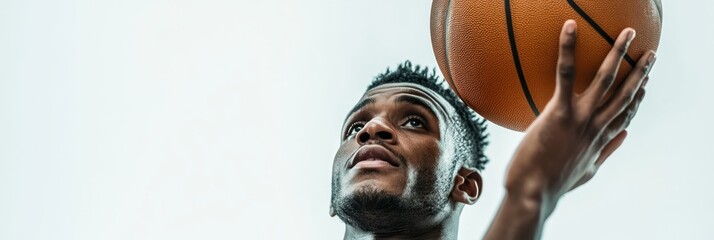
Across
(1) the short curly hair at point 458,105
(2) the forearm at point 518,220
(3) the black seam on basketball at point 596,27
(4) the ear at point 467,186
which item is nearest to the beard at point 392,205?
(4) the ear at point 467,186

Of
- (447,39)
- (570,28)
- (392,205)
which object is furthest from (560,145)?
(392,205)

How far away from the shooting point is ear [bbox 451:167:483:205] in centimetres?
342

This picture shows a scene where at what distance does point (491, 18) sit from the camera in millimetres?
2426

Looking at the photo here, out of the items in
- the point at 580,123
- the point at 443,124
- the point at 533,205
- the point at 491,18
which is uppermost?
the point at 443,124

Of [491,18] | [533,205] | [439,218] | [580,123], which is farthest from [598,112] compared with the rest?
[439,218]

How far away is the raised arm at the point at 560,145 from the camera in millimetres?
1947

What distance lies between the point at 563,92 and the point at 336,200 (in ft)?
4.52

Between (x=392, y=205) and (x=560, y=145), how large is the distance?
121 centimetres

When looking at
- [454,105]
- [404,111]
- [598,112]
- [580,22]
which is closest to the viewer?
[598,112]

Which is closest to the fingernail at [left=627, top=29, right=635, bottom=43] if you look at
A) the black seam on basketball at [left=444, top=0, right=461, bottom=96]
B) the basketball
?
the basketball

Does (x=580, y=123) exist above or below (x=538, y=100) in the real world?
below

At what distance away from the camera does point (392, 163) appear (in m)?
3.18

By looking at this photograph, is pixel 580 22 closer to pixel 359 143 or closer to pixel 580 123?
pixel 580 123

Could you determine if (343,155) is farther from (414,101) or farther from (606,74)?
(606,74)
